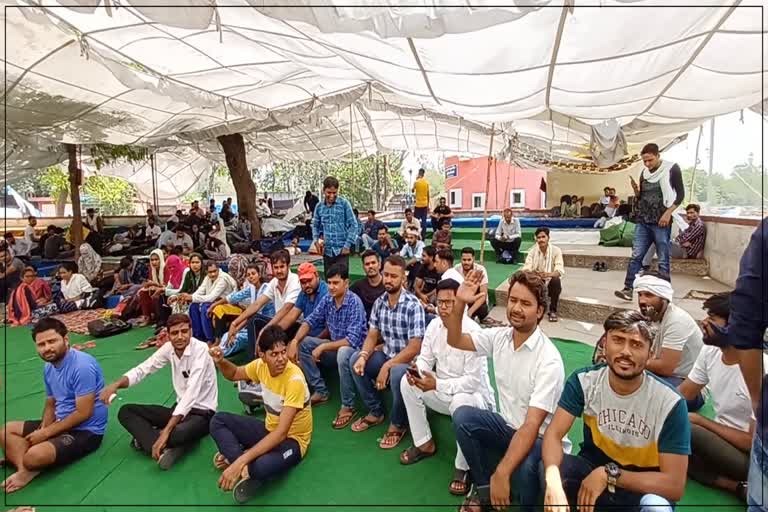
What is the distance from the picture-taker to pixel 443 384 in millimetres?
2471

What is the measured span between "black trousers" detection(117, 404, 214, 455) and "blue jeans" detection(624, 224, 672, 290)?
3915 millimetres

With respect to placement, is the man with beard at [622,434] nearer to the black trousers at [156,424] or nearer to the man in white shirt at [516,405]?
the man in white shirt at [516,405]

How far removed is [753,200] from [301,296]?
8.22 metres

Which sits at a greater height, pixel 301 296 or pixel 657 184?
pixel 657 184

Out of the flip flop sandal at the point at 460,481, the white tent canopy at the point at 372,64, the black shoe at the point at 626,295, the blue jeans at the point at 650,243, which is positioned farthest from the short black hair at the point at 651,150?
the flip flop sandal at the point at 460,481

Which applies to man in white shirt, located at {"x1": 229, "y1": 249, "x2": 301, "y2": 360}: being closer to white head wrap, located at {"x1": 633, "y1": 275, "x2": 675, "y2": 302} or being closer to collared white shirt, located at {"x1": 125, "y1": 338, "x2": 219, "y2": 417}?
collared white shirt, located at {"x1": 125, "y1": 338, "x2": 219, "y2": 417}

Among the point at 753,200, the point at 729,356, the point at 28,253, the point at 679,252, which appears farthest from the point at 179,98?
the point at 753,200

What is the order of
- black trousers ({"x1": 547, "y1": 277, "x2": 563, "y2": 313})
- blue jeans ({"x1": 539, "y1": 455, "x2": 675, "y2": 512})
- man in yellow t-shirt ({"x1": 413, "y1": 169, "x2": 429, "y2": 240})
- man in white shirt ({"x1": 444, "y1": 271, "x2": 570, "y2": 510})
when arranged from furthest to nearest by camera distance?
man in yellow t-shirt ({"x1": 413, "y1": 169, "x2": 429, "y2": 240})
black trousers ({"x1": 547, "y1": 277, "x2": 563, "y2": 313})
man in white shirt ({"x1": 444, "y1": 271, "x2": 570, "y2": 510})
blue jeans ({"x1": 539, "y1": 455, "x2": 675, "y2": 512})

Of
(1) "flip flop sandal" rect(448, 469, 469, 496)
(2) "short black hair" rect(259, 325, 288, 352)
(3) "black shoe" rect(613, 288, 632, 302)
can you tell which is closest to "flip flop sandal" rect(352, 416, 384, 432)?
(1) "flip flop sandal" rect(448, 469, 469, 496)

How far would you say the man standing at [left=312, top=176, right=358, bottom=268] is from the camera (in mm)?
4797

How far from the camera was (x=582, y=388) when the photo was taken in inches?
68.6

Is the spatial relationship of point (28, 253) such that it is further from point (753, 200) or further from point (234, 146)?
point (753, 200)

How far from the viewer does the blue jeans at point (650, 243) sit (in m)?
3.96

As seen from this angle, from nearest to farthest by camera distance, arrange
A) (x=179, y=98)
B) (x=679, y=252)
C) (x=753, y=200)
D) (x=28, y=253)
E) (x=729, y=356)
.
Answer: (x=729, y=356), (x=179, y=98), (x=679, y=252), (x=753, y=200), (x=28, y=253)
